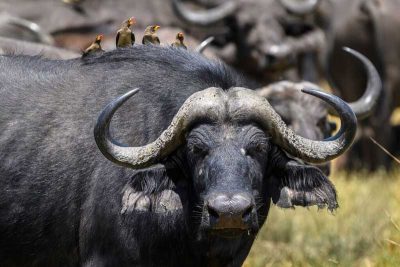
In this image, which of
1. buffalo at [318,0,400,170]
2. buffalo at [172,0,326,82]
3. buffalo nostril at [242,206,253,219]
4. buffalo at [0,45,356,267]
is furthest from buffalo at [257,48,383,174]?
buffalo at [172,0,326,82]

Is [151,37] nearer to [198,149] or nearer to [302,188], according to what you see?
[198,149]

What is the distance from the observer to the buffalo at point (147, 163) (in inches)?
244

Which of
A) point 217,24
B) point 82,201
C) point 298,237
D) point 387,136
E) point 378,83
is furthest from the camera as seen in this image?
point 217,24

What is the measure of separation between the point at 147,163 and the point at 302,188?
786 millimetres

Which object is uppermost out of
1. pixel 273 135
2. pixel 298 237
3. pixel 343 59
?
pixel 343 59

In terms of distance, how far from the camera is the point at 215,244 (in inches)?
256

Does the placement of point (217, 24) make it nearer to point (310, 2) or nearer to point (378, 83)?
point (310, 2)

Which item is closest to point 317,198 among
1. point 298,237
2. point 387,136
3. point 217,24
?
point 298,237

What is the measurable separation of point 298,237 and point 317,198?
378cm

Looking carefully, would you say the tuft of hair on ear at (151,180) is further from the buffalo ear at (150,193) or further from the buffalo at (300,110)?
the buffalo at (300,110)

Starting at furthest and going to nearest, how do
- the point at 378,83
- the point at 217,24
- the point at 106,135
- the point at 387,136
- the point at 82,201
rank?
the point at 217,24
the point at 387,136
the point at 378,83
the point at 82,201
the point at 106,135

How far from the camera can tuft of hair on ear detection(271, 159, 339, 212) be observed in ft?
20.9

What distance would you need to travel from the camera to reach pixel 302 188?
6.41m

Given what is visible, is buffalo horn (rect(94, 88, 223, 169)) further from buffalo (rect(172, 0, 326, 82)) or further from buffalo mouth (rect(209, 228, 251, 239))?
buffalo (rect(172, 0, 326, 82))
